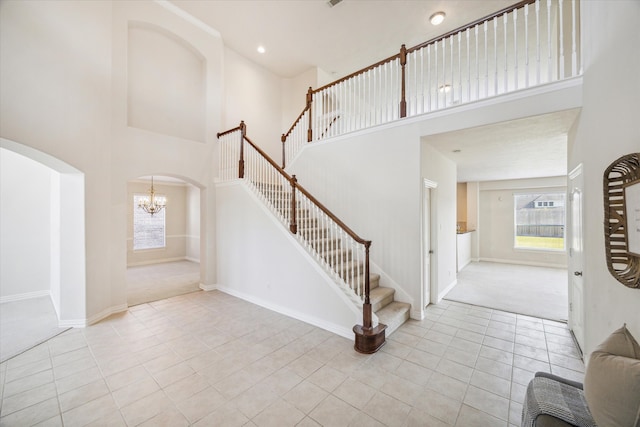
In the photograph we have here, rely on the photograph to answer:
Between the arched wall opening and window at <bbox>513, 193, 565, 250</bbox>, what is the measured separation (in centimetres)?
1093

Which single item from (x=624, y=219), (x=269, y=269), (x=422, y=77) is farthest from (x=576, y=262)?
(x=269, y=269)

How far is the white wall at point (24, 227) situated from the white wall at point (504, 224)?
11459 millimetres

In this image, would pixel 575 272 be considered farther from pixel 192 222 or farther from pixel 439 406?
pixel 192 222

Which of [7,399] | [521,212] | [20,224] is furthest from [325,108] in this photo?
[521,212]

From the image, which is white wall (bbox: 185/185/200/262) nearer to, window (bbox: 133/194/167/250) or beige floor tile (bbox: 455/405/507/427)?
window (bbox: 133/194/167/250)

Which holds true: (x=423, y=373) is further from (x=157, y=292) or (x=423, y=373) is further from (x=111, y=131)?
(x=111, y=131)

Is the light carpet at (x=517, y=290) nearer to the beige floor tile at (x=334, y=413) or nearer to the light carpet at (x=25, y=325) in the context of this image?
the beige floor tile at (x=334, y=413)

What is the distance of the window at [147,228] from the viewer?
8141mm

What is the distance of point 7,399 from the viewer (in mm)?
2223

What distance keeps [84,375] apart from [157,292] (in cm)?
287

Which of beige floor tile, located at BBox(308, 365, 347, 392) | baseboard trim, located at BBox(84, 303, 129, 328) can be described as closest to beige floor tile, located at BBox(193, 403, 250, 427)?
beige floor tile, located at BBox(308, 365, 347, 392)

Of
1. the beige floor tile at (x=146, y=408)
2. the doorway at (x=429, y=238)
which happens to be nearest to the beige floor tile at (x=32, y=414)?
the beige floor tile at (x=146, y=408)

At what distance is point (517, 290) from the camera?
524 cm

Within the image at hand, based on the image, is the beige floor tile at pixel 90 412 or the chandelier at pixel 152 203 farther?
the chandelier at pixel 152 203
